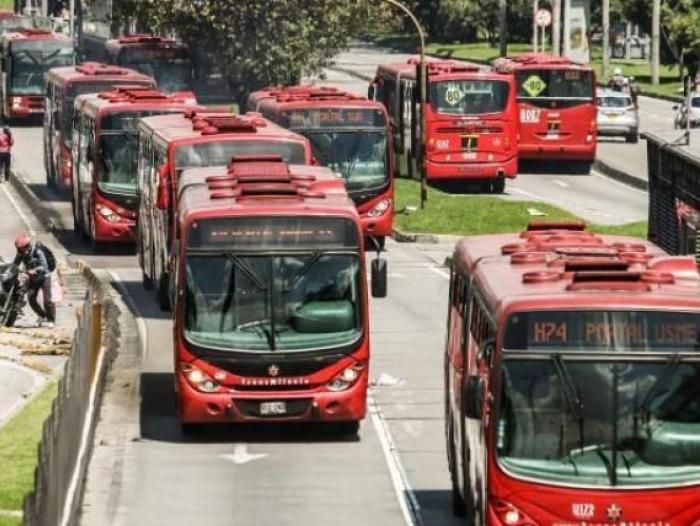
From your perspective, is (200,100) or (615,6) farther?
(615,6)

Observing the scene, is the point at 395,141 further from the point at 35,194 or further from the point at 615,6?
the point at 615,6

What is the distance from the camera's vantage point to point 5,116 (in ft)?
277

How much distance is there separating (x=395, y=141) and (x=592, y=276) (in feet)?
144

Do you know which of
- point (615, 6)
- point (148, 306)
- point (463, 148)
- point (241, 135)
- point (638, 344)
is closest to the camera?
point (638, 344)

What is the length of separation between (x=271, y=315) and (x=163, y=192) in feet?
30.3

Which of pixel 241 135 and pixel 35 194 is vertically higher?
pixel 241 135

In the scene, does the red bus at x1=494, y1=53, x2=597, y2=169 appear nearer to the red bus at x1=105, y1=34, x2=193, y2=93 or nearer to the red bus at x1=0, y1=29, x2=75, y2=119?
the red bus at x1=105, y1=34, x2=193, y2=93

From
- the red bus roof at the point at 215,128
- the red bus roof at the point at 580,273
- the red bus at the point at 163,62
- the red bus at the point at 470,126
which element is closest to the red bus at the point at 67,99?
the red bus at the point at 470,126

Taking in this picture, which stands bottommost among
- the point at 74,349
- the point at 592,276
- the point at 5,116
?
the point at 5,116

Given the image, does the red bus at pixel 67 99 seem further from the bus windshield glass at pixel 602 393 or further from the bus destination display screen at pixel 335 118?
the bus windshield glass at pixel 602 393

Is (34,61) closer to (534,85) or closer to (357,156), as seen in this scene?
(534,85)

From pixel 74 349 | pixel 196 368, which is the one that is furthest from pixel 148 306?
pixel 74 349

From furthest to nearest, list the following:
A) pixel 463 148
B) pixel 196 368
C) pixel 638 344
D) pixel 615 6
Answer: pixel 615 6 < pixel 463 148 < pixel 196 368 < pixel 638 344

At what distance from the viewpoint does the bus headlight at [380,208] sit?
45562 mm
